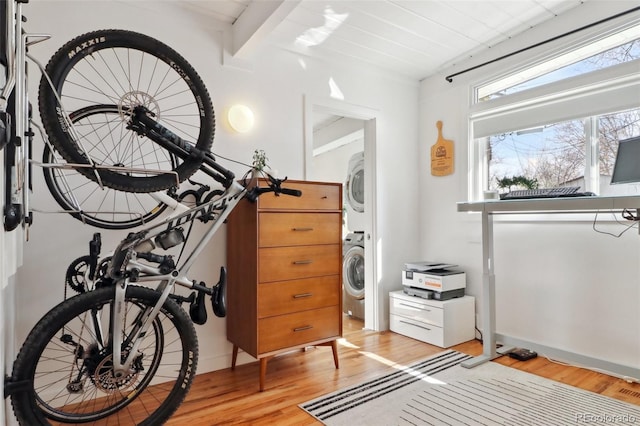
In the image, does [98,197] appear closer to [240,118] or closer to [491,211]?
[240,118]

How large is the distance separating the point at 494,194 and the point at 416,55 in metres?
1.44

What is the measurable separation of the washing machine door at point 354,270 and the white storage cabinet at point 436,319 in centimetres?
67

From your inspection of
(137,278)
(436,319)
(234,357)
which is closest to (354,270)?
(436,319)

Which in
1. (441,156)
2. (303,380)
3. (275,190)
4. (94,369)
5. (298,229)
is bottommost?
(303,380)

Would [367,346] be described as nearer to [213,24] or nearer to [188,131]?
[188,131]

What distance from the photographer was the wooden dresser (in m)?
2.24

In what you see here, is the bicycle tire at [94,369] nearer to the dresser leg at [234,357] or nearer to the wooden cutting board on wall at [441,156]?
the dresser leg at [234,357]

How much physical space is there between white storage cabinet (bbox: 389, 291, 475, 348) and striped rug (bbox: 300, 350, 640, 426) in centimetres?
52

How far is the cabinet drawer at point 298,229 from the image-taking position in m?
2.26

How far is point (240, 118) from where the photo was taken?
8.60ft

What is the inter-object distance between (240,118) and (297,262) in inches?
44.5

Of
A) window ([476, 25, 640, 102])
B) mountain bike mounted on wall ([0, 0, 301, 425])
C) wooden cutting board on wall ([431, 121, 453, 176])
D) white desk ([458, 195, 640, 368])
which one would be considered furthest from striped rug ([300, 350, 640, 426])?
window ([476, 25, 640, 102])

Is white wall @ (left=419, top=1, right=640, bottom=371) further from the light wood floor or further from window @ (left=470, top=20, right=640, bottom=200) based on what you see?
the light wood floor

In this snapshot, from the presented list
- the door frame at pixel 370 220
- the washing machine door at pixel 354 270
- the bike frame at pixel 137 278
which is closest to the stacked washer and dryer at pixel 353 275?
the washing machine door at pixel 354 270
